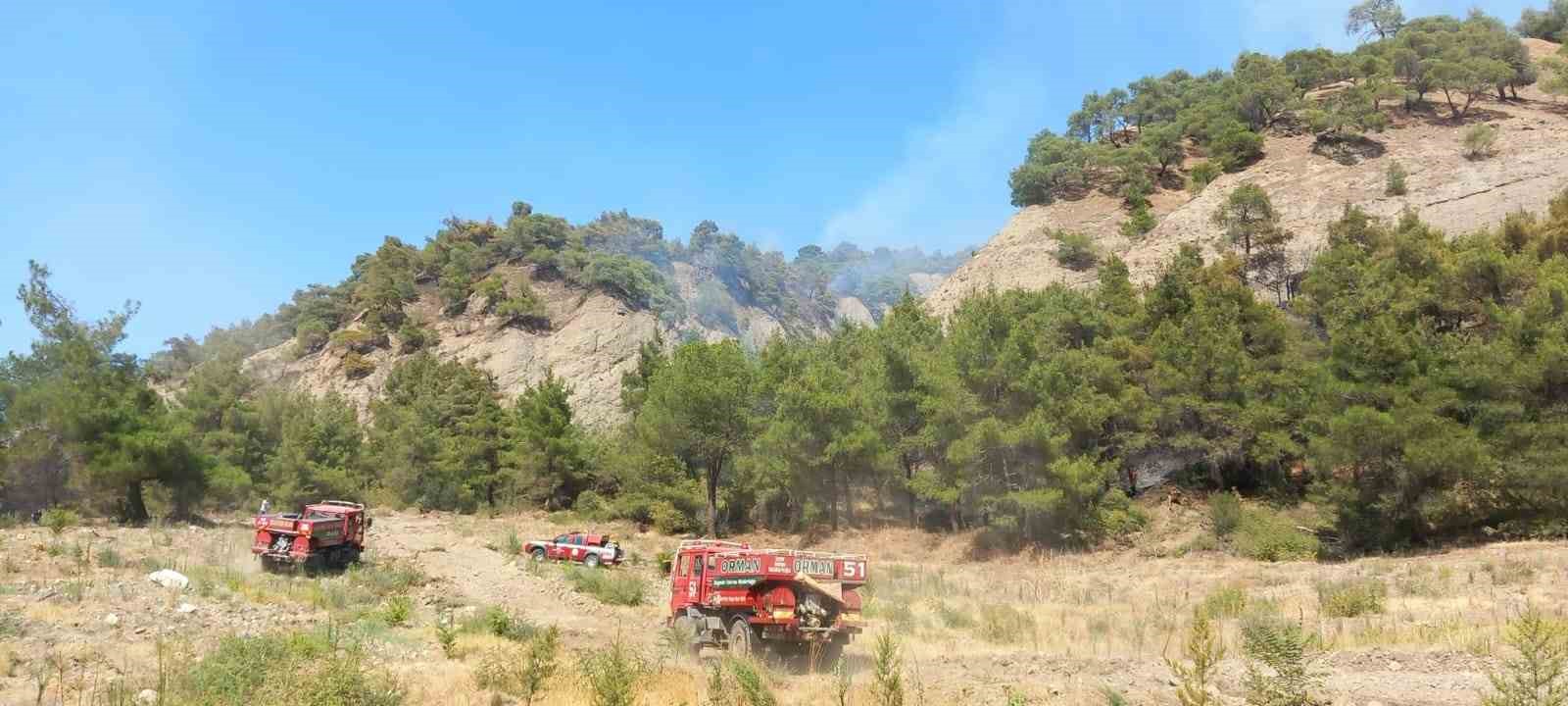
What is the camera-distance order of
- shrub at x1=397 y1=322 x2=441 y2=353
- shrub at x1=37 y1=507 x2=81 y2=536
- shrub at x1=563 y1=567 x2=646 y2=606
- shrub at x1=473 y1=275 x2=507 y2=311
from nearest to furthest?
shrub at x1=563 y1=567 x2=646 y2=606, shrub at x1=37 y1=507 x2=81 y2=536, shrub at x1=397 y1=322 x2=441 y2=353, shrub at x1=473 y1=275 x2=507 y2=311

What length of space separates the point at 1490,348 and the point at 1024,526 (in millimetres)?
14962

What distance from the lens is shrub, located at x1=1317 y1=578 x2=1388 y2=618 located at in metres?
16.1

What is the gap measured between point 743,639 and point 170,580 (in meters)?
13.8

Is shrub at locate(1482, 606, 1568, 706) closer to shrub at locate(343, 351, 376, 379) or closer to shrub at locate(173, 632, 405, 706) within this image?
Answer: shrub at locate(173, 632, 405, 706)

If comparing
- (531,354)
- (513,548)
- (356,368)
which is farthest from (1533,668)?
(356,368)

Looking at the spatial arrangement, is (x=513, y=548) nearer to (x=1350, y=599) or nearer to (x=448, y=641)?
(x=448, y=641)

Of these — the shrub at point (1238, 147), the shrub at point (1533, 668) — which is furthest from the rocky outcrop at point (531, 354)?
the shrub at point (1533, 668)

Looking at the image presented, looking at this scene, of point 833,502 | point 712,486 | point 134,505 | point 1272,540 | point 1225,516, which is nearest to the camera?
point 1272,540

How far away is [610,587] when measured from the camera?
23.3 meters

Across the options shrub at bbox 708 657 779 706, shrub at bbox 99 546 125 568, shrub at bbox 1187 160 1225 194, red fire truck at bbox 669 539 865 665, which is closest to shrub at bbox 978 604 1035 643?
red fire truck at bbox 669 539 865 665

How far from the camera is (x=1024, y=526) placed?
103ft

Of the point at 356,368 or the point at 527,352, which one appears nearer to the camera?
the point at 356,368

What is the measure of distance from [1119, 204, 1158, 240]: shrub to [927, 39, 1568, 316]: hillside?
56 cm

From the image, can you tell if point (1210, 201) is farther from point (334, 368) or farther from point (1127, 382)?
point (334, 368)
